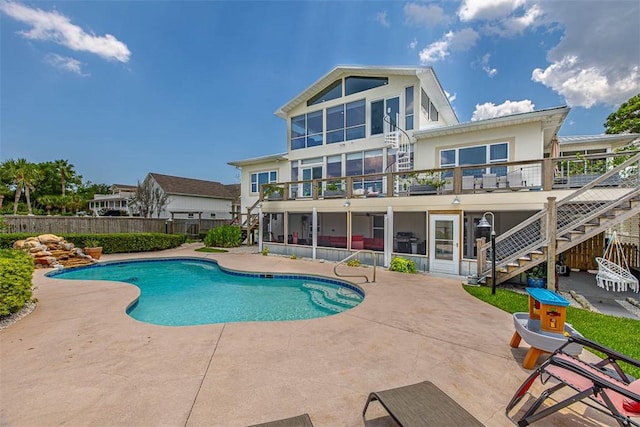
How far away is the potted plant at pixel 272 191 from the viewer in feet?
52.6

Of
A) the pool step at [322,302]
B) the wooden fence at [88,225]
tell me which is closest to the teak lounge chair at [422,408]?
the pool step at [322,302]

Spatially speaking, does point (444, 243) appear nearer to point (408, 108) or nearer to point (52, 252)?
point (408, 108)

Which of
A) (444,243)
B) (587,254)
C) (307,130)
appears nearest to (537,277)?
(444,243)

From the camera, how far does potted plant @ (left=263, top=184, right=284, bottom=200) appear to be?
631 inches

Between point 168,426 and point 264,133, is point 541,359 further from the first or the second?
point 264,133

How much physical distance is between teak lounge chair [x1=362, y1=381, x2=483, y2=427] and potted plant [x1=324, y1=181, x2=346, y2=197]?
11.1 m

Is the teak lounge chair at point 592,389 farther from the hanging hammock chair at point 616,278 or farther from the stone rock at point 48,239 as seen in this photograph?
the stone rock at point 48,239

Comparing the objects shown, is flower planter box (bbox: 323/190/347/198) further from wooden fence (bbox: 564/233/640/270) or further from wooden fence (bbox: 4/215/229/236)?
wooden fence (bbox: 4/215/229/236)

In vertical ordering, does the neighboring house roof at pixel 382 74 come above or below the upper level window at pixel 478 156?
above

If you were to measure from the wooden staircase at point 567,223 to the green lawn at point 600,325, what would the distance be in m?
1.19

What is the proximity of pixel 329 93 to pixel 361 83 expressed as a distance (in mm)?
2186

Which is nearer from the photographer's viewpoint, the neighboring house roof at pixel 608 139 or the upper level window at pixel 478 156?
the upper level window at pixel 478 156

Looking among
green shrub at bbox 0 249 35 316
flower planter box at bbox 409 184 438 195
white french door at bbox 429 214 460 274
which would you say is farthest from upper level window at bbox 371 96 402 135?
green shrub at bbox 0 249 35 316

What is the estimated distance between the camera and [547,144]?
534 inches
